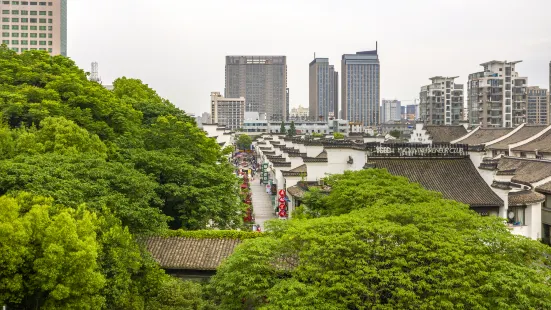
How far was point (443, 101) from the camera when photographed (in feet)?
323

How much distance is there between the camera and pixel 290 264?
50.0ft

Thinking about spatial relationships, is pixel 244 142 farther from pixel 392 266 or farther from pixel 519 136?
pixel 392 266

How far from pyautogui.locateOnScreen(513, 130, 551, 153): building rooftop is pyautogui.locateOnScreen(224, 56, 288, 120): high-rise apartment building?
146878 millimetres

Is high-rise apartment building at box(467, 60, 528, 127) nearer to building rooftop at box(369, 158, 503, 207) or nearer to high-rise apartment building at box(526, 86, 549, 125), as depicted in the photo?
high-rise apartment building at box(526, 86, 549, 125)

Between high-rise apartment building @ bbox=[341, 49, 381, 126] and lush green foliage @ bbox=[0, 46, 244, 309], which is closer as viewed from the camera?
lush green foliage @ bbox=[0, 46, 244, 309]

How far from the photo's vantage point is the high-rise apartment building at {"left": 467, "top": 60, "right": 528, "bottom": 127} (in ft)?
268

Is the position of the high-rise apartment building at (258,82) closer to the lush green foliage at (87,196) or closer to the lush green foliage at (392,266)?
the lush green foliage at (87,196)

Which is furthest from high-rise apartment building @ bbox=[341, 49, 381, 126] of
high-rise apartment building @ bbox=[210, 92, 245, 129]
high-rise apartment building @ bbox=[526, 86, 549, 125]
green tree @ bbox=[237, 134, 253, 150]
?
green tree @ bbox=[237, 134, 253, 150]

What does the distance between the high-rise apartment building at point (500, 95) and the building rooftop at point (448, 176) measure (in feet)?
194

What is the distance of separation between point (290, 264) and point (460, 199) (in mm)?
11302

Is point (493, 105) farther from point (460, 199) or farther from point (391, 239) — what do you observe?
point (391, 239)

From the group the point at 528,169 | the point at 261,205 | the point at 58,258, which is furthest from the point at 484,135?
the point at 58,258

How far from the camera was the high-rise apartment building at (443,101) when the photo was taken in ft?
323

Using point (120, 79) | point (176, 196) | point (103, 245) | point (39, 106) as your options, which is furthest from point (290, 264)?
point (120, 79)
